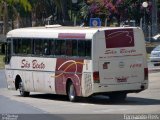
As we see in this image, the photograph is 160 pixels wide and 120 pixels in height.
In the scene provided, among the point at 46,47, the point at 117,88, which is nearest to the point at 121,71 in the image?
the point at 117,88

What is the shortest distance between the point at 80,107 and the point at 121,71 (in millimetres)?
2082

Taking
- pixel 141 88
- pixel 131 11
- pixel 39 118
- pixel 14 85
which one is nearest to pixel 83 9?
pixel 131 11

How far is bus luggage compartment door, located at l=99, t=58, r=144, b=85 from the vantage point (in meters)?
20.8

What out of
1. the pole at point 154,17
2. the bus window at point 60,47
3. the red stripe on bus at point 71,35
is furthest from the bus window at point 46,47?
the pole at point 154,17

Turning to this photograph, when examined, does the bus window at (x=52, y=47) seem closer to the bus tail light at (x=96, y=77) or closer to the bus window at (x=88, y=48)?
the bus window at (x=88, y=48)

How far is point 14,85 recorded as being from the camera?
85.6 feet

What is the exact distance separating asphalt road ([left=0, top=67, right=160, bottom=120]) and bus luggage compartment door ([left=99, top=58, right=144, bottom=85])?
2.61 ft

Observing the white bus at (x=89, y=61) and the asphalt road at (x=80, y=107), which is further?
the white bus at (x=89, y=61)

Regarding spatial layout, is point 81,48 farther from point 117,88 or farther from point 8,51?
point 8,51

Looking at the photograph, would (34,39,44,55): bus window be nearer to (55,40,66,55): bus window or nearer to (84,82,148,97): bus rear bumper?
(55,40,66,55): bus window

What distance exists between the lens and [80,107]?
19953 millimetres

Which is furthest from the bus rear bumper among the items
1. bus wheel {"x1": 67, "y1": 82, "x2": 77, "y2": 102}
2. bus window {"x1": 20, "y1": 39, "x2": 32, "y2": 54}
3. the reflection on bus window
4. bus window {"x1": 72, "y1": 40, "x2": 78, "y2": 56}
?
bus window {"x1": 20, "y1": 39, "x2": 32, "y2": 54}

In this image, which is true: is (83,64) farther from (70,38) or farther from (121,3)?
(121,3)

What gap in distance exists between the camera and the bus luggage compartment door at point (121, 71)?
20750 millimetres
